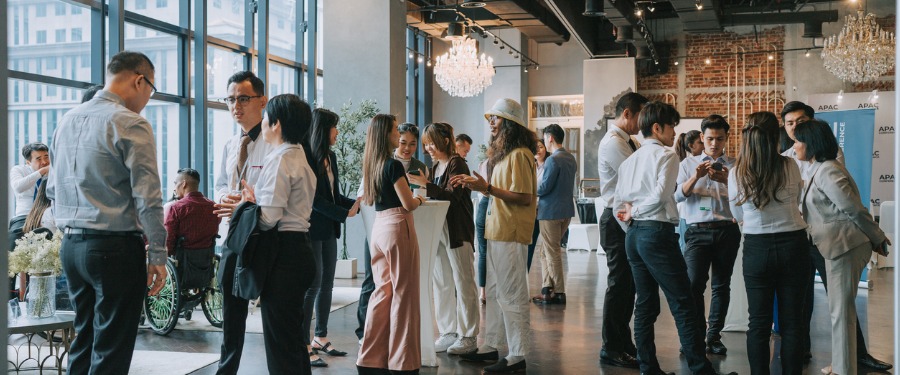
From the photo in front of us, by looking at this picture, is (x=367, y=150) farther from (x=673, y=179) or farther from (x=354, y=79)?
(x=354, y=79)

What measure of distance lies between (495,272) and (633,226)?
2.83ft

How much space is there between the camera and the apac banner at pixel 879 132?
1309 centimetres

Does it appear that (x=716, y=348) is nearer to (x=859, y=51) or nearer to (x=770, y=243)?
(x=770, y=243)

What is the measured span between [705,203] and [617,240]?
795 millimetres

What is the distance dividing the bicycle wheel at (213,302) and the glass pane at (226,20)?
16.0 feet

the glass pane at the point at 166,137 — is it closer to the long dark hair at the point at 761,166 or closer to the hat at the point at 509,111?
the hat at the point at 509,111

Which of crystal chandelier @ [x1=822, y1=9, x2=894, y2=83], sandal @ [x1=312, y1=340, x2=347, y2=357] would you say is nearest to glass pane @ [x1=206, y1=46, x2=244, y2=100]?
sandal @ [x1=312, y1=340, x2=347, y2=357]

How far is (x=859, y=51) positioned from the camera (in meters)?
12.5

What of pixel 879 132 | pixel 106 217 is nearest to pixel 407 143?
pixel 106 217

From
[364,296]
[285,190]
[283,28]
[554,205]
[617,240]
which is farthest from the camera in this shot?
[283,28]

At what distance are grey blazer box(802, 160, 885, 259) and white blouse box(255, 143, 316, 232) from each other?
2620 millimetres

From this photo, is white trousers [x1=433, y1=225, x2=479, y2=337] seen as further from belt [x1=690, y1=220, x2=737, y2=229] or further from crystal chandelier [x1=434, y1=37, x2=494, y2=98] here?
crystal chandelier [x1=434, y1=37, x2=494, y2=98]

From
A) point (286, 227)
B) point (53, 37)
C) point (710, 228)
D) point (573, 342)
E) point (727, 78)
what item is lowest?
point (573, 342)

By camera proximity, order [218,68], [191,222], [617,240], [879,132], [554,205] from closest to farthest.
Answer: [617,240] → [191,222] → [554,205] → [218,68] → [879,132]
